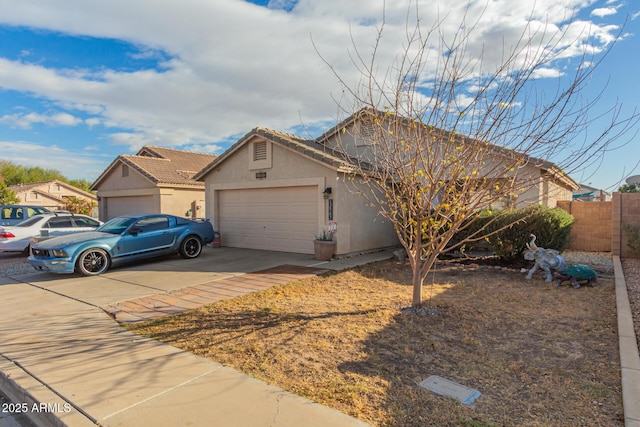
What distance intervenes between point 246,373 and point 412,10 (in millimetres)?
5487

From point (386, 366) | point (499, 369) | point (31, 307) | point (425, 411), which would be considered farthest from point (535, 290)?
point (31, 307)

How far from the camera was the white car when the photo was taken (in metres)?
12.2

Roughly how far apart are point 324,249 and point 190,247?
4205 millimetres

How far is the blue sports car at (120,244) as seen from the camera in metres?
8.59

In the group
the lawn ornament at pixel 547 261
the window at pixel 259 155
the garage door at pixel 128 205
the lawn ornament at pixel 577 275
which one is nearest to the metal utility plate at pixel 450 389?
the lawn ornament at pixel 577 275

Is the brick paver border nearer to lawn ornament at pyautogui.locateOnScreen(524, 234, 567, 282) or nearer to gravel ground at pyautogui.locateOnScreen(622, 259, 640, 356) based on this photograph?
lawn ornament at pyautogui.locateOnScreen(524, 234, 567, 282)

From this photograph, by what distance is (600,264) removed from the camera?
9922mm

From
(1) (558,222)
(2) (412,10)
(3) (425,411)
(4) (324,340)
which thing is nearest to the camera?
(3) (425,411)

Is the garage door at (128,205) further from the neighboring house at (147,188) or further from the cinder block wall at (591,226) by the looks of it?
the cinder block wall at (591,226)

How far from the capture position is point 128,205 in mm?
19328

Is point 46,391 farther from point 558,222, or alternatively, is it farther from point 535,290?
point 558,222

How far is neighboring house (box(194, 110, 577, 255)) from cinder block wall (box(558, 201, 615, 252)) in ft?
2.82

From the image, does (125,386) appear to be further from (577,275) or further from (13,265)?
(13,265)

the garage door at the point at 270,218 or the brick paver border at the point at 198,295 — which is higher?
the garage door at the point at 270,218
